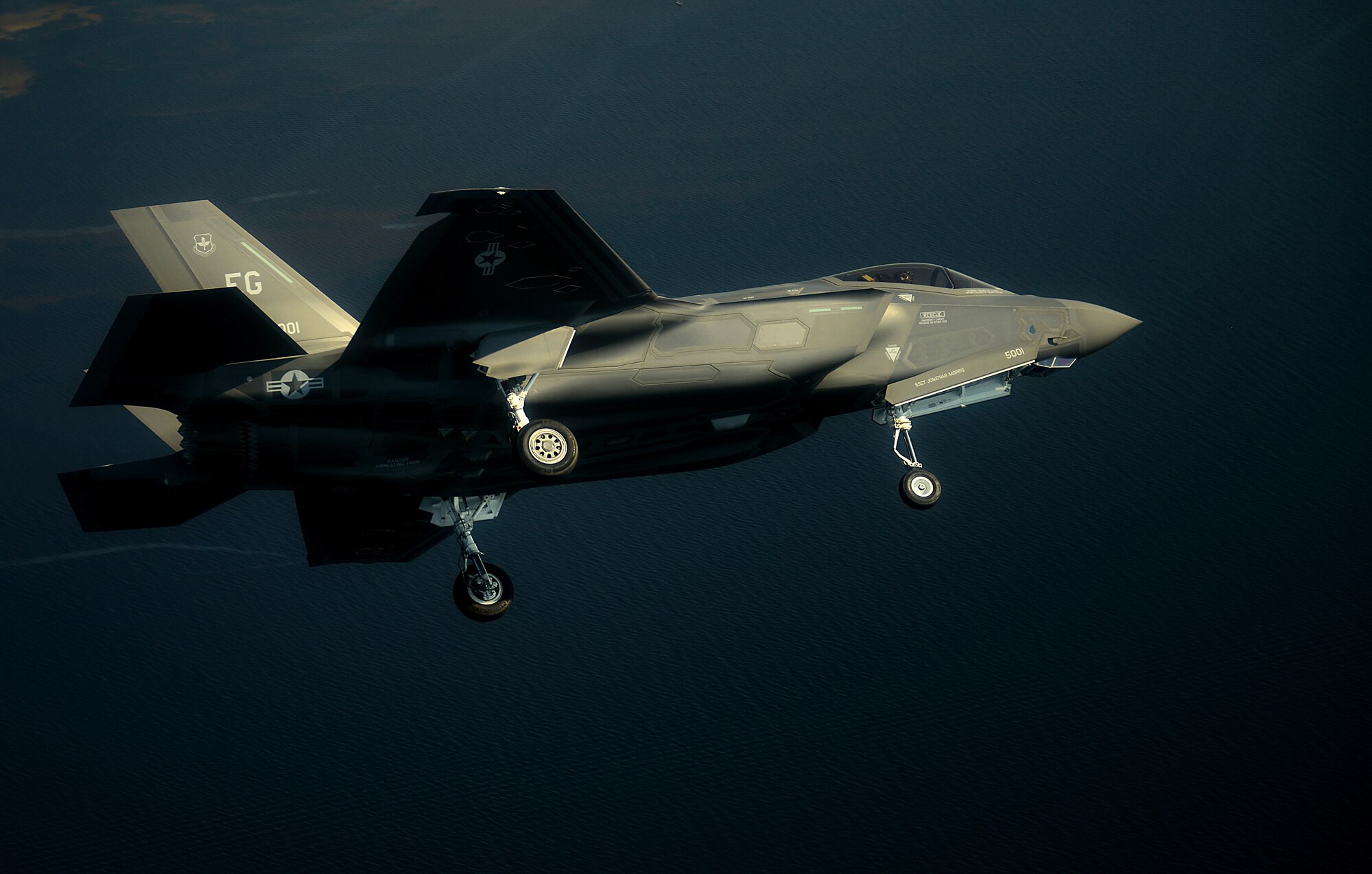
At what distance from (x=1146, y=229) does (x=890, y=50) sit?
1722cm

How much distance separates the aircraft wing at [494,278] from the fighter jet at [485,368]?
0.03 meters

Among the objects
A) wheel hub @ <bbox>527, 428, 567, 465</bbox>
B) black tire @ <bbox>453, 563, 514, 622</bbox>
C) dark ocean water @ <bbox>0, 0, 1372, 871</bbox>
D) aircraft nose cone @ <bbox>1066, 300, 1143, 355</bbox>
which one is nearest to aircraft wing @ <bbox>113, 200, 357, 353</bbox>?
wheel hub @ <bbox>527, 428, 567, 465</bbox>

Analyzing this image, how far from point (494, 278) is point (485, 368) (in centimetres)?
151

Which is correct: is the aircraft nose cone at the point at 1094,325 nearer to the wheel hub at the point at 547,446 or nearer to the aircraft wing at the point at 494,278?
the aircraft wing at the point at 494,278

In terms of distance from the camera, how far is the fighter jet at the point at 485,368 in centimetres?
2277

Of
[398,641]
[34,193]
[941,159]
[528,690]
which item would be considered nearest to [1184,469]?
[941,159]

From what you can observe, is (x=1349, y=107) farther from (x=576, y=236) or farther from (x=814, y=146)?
(x=576, y=236)

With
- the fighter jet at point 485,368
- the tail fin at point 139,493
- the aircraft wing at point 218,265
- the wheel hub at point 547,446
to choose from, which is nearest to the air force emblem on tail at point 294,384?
the fighter jet at point 485,368

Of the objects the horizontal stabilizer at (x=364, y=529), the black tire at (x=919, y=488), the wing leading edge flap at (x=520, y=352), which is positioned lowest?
the black tire at (x=919, y=488)

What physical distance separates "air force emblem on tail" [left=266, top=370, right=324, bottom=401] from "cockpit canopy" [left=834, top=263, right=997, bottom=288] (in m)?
10.0

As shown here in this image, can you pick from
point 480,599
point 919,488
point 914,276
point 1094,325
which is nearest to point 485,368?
point 480,599

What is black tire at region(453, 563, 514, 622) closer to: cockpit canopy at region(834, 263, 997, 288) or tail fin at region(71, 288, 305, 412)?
tail fin at region(71, 288, 305, 412)

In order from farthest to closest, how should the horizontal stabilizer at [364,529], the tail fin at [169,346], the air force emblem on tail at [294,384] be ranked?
the horizontal stabilizer at [364,529], the air force emblem on tail at [294,384], the tail fin at [169,346]

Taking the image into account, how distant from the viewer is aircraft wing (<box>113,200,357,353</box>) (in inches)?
1025
